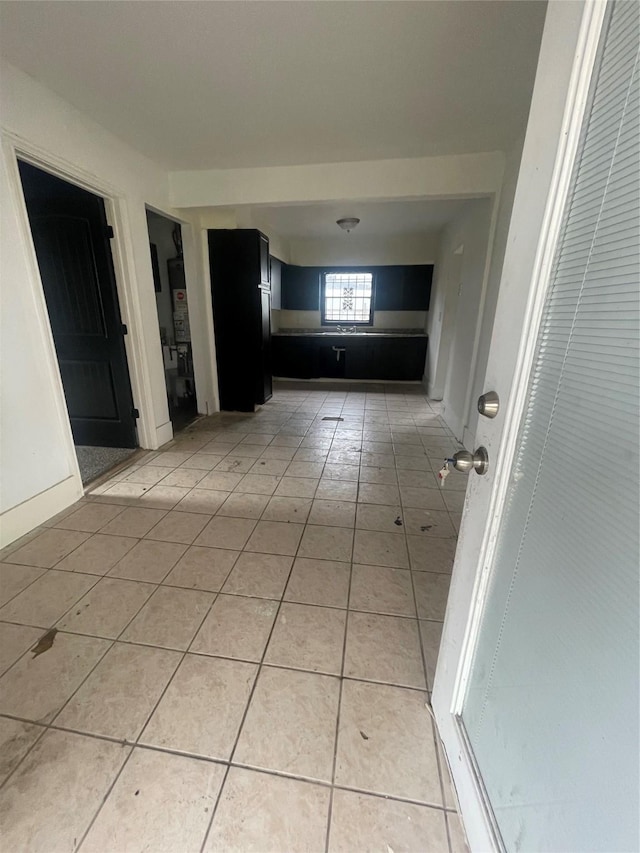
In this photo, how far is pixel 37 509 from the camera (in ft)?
6.70

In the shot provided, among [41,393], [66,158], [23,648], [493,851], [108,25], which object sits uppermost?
[108,25]

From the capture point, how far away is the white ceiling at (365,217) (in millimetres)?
4039

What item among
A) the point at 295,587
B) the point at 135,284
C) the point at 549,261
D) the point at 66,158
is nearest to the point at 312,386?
the point at 135,284

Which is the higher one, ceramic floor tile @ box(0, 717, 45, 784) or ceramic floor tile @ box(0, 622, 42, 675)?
ceramic floor tile @ box(0, 622, 42, 675)

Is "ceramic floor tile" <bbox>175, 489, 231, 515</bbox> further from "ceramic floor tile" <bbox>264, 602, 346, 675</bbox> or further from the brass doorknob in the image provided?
the brass doorknob

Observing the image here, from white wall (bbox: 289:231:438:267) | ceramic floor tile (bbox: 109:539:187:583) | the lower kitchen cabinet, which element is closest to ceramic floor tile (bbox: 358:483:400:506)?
ceramic floor tile (bbox: 109:539:187:583)

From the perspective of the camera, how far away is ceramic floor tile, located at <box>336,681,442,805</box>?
96 centimetres

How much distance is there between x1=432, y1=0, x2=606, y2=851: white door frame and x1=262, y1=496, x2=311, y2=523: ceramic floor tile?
1.28 metres

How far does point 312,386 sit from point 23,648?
4956 mm

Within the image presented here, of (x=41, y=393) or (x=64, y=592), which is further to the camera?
(x=41, y=393)

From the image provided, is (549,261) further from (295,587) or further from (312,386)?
(312,386)

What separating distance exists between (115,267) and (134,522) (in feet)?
6.48

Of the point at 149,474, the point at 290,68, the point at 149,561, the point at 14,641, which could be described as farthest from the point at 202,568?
the point at 290,68

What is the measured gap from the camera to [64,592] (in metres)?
1.57
